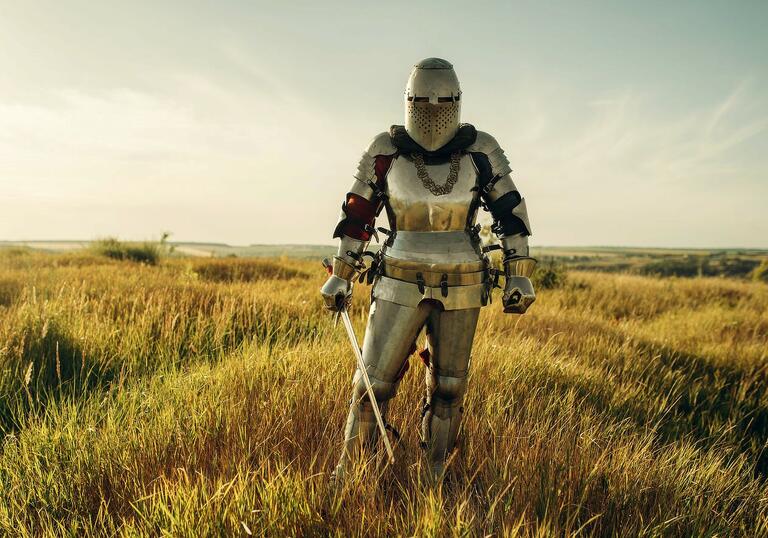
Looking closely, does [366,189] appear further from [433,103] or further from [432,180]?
[433,103]

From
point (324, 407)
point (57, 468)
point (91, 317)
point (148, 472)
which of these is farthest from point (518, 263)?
point (91, 317)

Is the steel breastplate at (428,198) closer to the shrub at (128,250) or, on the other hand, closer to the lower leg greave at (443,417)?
the lower leg greave at (443,417)

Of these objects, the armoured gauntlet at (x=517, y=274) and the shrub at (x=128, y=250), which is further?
the shrub at (x=128, y=250)

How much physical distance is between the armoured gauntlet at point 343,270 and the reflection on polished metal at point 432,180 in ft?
1.46

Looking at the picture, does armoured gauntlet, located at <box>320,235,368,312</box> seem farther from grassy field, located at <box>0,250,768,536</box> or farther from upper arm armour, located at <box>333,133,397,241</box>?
grassy field, located at <box>0,250,768,536</box>

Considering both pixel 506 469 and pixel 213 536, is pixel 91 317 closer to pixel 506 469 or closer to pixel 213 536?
pixel 213 536

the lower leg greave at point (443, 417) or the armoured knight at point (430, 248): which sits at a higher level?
the armoured knight at point (430, 248)

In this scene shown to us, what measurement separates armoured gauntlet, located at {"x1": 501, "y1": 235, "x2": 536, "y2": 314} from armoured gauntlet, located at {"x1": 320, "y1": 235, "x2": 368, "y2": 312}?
0.76 m

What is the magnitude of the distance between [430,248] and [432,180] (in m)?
0.33

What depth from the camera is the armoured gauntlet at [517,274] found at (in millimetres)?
2381

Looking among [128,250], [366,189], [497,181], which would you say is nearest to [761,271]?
[497,181]

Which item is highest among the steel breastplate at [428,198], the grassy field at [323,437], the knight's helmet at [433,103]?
the knight's helmet at [433,103]

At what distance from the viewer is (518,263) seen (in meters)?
2.45

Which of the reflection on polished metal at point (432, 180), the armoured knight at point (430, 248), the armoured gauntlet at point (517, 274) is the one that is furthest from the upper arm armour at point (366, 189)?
the armoured gauntlet at point (517, 274)
